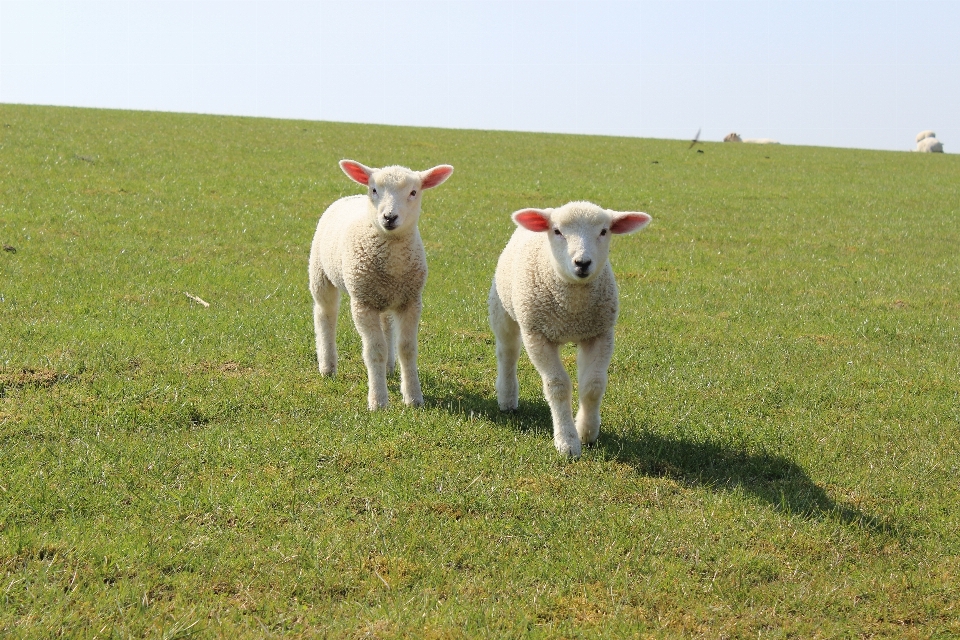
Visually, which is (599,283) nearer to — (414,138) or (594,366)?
(594,366)

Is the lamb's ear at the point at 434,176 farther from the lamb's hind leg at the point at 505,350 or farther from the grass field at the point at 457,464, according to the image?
the grass field at the point at 457,464

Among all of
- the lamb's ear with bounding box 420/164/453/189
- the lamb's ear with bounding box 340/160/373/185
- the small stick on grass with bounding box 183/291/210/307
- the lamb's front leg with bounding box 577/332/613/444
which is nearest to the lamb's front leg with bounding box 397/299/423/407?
the lamb's ear with bounding box 420/164/453/189

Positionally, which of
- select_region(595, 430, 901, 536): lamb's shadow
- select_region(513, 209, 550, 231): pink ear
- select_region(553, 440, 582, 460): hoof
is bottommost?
select_region(595, 430, 901, 536): lamb's shadow

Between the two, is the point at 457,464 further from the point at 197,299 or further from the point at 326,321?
the point at 197,299

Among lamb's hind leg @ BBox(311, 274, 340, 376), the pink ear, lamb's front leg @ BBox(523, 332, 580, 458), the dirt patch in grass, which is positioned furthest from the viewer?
lamb's hind leg @ BBox(311, 274, 340, 376)

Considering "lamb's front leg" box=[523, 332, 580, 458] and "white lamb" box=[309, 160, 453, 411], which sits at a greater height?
"white lamb" box=[309, 160, 453, 411]

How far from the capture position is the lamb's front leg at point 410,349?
26.0 feet

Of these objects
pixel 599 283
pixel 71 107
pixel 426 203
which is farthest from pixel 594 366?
pixel 71 107

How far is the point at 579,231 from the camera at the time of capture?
649cm

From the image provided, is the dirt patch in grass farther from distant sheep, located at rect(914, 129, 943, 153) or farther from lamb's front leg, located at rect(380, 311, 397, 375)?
distant sheep, located at rect(914, 129, 943, 153)

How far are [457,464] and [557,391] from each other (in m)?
0.86

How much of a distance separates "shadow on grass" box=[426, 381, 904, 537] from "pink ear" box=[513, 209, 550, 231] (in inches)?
62.8

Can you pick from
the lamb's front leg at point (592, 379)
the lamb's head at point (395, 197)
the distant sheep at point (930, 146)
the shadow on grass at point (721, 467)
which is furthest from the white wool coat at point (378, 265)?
the distant sheep at point (930, 146)

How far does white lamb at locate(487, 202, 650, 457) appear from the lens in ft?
21.4
